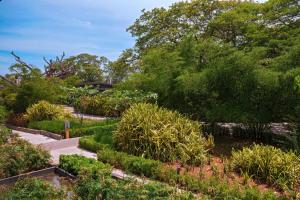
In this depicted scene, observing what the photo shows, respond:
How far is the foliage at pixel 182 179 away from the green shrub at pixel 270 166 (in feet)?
2.77

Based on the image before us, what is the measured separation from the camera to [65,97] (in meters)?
17.4

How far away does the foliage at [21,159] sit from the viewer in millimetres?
8195

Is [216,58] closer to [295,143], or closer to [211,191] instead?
[295,143]

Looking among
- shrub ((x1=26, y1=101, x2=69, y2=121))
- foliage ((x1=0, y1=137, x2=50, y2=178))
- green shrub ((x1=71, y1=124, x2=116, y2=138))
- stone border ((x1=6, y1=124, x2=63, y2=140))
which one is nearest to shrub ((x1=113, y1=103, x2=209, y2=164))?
foliage ((x1=0, y1=137, x2=50, y2=178))

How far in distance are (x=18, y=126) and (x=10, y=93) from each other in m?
2.98

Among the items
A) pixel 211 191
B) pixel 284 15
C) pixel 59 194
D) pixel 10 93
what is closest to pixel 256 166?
pixel 211 191

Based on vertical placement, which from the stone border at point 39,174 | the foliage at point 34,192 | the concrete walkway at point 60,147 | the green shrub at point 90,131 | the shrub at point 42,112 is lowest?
the stone border at point 39,174

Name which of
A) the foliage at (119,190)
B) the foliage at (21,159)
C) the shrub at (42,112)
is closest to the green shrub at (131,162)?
the foliage at (21,159)

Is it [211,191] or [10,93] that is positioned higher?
[10,93]

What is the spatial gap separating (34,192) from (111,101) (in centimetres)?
984

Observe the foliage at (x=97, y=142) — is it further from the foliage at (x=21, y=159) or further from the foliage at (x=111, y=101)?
the foliage at (x=111, y=101)

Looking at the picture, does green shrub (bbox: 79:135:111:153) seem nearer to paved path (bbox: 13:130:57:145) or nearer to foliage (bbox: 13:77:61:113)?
paved path (bbox: 13:130:57:145)

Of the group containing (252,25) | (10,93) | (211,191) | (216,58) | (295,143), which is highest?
(252,25)

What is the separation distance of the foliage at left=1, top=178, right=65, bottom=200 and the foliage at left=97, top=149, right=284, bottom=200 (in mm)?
2310
